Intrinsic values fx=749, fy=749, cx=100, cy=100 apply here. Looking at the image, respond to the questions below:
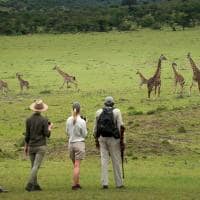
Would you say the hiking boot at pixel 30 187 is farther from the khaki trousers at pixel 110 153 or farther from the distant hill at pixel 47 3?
the distant hill at pixel 47 3

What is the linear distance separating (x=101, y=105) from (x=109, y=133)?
15045 mm

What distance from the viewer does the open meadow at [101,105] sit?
51.3 feet

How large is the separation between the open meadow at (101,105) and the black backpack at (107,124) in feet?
3.57

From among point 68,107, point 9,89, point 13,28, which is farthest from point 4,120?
point 13,28

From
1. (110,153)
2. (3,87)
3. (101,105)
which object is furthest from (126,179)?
(3,87)

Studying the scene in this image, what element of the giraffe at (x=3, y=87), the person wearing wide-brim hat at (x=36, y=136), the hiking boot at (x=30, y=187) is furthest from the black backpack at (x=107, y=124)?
the giraffe at (x=3, y=87)

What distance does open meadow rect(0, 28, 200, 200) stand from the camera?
15645mm

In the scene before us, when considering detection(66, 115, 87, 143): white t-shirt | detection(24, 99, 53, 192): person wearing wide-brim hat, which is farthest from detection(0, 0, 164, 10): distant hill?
detection(24, 99, 53, 192): person wearing wide-brim hat

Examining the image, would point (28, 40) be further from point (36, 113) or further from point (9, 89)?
point (36, 113)

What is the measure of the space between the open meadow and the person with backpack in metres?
0.58

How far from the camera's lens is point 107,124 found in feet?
45.4

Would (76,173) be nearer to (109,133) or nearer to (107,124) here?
(109,133)

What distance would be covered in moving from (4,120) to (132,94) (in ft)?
23.9

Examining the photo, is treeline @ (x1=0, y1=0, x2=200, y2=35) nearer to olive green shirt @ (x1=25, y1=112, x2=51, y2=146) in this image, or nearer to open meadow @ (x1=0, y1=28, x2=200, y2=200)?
open meadow @ (x1=0, y1=28, x2=200, y2=200)
